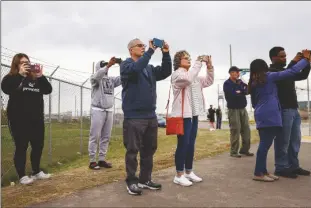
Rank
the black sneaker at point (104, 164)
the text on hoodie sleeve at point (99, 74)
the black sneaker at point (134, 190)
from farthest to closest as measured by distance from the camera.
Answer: the black sneaker at point (104, 164), the text on hoodie sleeve at point (99, 74), the black sneaker at point (134, 190)

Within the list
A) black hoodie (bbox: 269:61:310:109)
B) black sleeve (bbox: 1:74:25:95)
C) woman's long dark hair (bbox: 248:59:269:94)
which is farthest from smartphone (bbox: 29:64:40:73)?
black hoodie (bbox: 269:61:310:109)

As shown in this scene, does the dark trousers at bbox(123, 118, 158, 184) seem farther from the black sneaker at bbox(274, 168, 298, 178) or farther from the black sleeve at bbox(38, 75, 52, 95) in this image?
the black sneaker at bbox(274, 168, 298, 178)

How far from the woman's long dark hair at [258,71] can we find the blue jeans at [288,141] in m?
0.65

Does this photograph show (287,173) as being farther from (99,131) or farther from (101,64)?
(101,64)

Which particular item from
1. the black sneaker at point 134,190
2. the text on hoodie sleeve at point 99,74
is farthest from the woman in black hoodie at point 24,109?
the black sneaker at point 134,190

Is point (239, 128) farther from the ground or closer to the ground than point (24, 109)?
closer to the ground

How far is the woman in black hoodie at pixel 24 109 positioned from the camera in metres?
4.28

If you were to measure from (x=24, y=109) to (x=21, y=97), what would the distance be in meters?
0.17

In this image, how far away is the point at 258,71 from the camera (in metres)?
4.33

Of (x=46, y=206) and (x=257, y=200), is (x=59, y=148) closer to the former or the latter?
(x=46, y=206)

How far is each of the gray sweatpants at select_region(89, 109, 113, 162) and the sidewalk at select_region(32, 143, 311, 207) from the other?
1.23 meters

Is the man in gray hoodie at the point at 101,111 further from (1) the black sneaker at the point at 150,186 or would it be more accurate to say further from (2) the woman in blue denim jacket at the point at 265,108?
(2) the woman in blue denim jacket at the point at 265,108

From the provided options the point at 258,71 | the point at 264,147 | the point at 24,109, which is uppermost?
the point at 258,71

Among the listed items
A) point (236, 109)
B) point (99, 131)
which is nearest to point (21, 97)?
point (99, 131)
